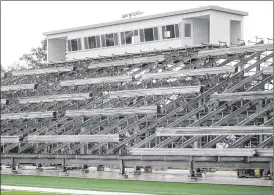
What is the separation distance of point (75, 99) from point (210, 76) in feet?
34.6

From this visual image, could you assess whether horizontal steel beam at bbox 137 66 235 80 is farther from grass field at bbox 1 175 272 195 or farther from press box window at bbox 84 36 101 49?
press box window at bbox 84 36 101 49

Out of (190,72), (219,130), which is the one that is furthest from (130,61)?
(219,130)

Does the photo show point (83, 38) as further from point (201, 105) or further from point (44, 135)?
point (201, 105)

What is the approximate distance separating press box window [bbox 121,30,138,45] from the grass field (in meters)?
19.4

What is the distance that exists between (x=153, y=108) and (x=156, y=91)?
2200 millimetres

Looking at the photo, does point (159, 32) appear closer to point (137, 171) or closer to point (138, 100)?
point (138, 100)

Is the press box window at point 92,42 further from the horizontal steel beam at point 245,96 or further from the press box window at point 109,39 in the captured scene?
the horizontal steel beam at point 245,96

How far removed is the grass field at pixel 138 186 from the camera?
3397 cm

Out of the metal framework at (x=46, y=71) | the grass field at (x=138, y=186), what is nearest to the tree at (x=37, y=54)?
the metal framework at (x=46, y=71)

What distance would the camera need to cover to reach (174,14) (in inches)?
2280

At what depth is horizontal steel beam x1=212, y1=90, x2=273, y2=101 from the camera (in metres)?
43.5

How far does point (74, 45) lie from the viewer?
6688cm

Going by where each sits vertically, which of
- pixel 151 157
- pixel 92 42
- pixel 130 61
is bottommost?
pixel 151 157

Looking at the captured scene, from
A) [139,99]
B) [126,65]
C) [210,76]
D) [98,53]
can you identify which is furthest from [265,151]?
[98,53]
